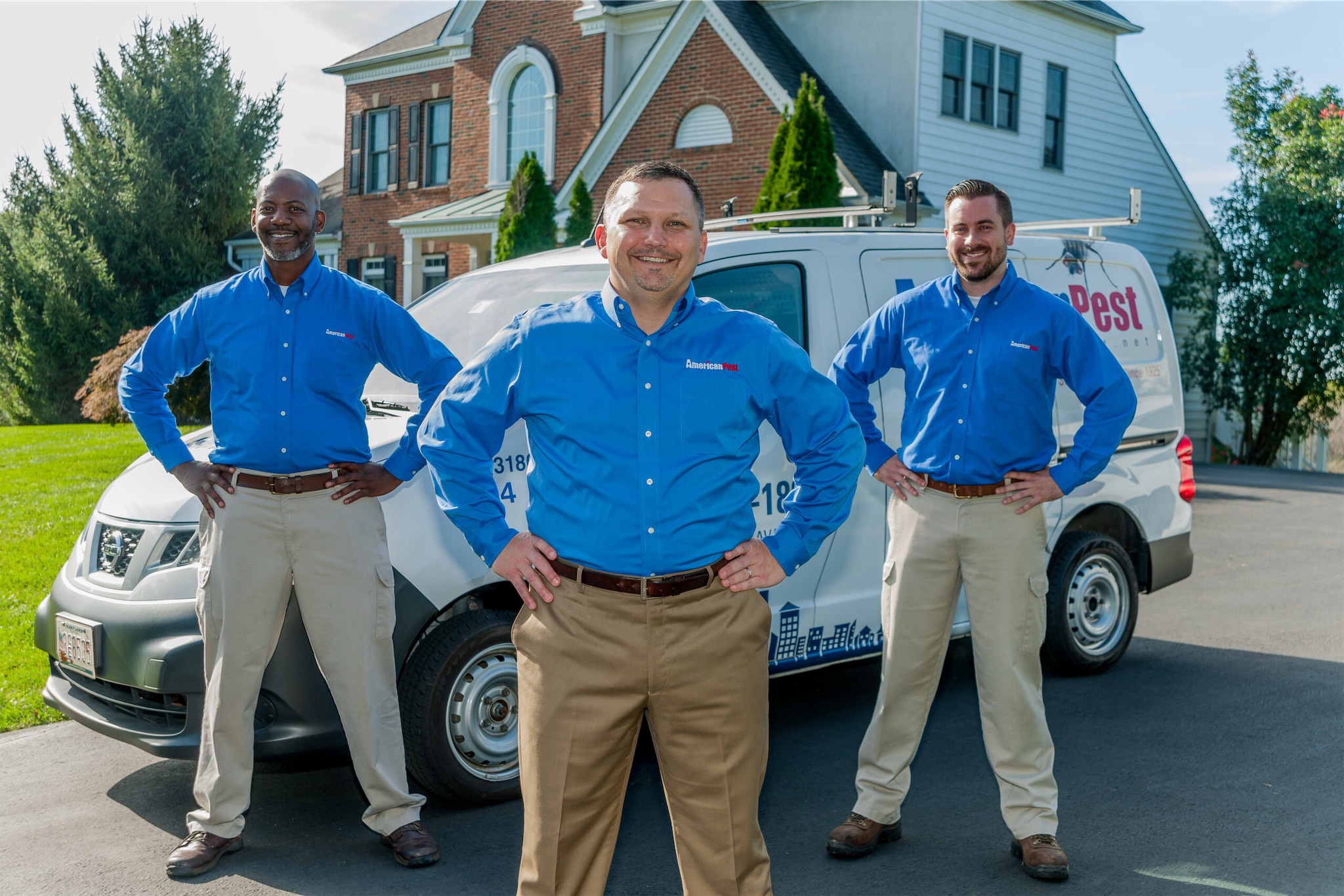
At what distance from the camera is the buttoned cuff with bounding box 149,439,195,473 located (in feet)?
13.9

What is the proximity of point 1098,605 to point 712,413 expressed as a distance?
15.1ft

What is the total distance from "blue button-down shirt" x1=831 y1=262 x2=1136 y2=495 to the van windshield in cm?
155

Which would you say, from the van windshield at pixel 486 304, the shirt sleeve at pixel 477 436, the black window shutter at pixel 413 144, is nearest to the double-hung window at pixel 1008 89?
the black window shutter at pixel 413 144

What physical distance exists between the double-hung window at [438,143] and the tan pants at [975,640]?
912 inches

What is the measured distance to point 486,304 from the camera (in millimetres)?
5551

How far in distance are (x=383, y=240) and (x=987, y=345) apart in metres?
24.5

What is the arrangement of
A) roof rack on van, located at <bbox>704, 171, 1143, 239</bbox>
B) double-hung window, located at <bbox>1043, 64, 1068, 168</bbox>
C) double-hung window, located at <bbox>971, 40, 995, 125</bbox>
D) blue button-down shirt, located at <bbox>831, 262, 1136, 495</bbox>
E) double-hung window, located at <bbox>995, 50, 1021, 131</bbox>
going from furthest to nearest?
double-hung window, located at <bbox>1043, 64, 1068, 168</bbox> → double-hung window, located at <bbox>995, 50, 1021, 131</bbox> → double-hung window, located at <bbox>971, 40, 995, 125</bbox> → roof rack on van, located at <bbox>704, 171, 1143, 239</bbox> → blue button-down shirt, located at <bbox>831, 262, 1136, 495</bbox>

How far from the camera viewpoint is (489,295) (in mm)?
5602

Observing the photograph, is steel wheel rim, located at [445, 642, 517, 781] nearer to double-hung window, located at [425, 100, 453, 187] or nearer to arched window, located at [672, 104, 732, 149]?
arched window, located at [672, 104, 732, 149]

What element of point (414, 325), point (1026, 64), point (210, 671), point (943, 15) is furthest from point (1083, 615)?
point (1026, 64)

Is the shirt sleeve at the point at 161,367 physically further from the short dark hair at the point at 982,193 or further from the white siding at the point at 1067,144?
the white siding at the point at 1067,144

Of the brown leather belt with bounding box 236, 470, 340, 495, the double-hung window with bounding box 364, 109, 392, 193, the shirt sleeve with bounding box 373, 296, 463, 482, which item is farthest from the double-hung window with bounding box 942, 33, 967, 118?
the brown leather belt with bounding box 236, 470, 340, 495

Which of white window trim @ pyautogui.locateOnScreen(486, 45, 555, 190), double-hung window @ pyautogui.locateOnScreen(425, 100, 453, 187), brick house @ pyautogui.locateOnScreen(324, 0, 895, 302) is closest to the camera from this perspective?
brick house @ pyautogui.locateOnScreen(324, 0, 895, 302)

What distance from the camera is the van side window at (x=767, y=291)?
17.2 feet
